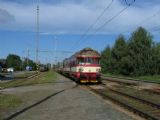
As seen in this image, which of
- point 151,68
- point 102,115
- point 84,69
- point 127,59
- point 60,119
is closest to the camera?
point 60,119

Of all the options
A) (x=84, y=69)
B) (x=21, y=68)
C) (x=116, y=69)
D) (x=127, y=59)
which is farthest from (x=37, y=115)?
(x=21, y=68)

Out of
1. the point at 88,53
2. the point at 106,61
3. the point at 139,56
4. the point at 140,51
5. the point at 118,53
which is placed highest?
the point at 118,53

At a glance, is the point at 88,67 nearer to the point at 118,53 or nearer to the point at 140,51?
the point at 140,51

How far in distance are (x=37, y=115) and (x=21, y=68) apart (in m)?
164

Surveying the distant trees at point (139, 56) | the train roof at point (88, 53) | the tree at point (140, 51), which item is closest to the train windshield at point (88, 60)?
the train roof at point (88, 53)

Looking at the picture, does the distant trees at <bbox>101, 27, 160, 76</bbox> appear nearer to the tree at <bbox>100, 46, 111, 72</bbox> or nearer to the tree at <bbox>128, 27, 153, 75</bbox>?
the tree at <bbox>128, 27, 153, 75</bbox>

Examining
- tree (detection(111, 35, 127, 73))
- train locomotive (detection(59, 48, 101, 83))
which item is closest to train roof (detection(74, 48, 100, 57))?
train locomotive (detection(59, 48, 101, 83))

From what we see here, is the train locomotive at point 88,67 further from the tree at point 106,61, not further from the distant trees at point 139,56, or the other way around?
the tree at point 106,61

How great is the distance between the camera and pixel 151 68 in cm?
8581

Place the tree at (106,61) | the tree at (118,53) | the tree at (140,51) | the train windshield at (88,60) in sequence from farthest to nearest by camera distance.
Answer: the tree at (106,61) → the tree at (118,53) → the tree at (140,51) → the train windshield at (88,60)

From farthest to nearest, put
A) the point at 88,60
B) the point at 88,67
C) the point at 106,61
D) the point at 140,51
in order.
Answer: the point at 106,61, the point at 140,51, the point at 88,60, the point at 88,67

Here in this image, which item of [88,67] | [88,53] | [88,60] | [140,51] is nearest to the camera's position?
[88,67]

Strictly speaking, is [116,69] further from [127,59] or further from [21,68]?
[21,68]

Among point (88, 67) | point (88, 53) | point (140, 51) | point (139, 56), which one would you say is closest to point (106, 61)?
point (140, 51)
